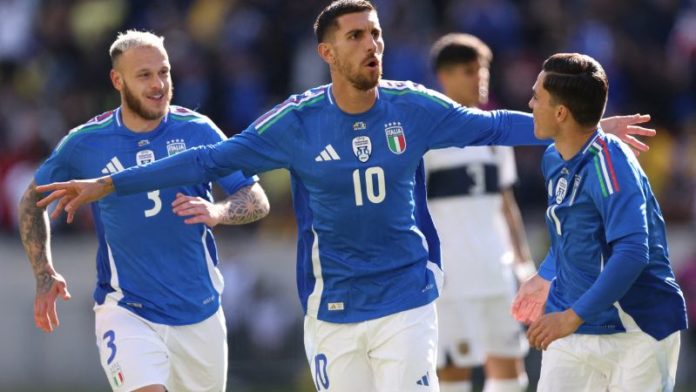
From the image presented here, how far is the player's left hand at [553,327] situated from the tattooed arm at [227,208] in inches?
75.5

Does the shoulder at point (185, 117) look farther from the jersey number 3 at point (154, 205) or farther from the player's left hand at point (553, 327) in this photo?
the player's left hand at point (553, 327)

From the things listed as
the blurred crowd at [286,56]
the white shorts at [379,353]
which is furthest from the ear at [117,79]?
the blurred crowd at [286,56]

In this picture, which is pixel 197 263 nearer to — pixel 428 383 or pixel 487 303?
pixel 428 383

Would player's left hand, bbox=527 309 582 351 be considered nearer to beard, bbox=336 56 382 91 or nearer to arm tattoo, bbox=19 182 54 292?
beard, bbox=336 56 382 91

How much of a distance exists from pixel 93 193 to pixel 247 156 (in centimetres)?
87

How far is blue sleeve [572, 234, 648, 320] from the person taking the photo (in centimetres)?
692

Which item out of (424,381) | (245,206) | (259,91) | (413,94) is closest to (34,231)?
(245,206)

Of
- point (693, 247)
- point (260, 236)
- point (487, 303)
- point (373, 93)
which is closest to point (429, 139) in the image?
point (373, 93)

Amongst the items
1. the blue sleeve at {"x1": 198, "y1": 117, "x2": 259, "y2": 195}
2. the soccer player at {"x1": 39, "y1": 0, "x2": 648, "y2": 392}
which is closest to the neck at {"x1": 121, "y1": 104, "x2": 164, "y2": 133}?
the blue sleeve at {"x1": 198, "y1": 117, "x2": 259, "y2": 195}

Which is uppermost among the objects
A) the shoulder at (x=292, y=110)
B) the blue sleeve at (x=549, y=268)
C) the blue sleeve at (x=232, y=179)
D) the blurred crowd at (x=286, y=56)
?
the blurred crowd at (x=286, y=56)

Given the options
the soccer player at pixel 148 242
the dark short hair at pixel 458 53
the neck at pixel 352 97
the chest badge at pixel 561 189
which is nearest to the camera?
the chest badge at pixel 561 189

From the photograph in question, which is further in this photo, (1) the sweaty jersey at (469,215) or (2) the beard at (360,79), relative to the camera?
(1) the sweaty jersey at (469,215)

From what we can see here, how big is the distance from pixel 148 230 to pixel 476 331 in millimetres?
3374

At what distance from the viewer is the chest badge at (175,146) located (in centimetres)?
874
